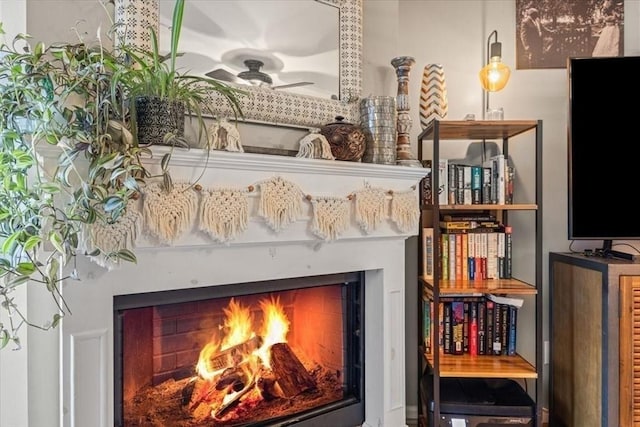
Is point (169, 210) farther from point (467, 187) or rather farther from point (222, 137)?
point (467, 187)

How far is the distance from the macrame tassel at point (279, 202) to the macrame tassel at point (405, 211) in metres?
0.46

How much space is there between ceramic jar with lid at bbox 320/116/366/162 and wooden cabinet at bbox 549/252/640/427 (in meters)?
1.13

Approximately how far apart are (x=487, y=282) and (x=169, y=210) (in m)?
1.49

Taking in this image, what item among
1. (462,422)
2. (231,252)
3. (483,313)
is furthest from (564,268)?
(231,252)

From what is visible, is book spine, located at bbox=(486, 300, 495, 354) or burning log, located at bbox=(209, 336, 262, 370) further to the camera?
book spine, located at bbox=(486, 300, 495, 354)

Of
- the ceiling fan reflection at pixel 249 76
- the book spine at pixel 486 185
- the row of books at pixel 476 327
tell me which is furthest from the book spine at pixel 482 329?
the ceiling fan reflection at pixel 249 76

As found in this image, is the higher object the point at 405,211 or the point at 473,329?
the point at 405,211

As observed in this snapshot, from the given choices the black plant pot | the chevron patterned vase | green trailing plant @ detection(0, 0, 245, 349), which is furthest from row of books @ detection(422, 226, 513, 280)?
green trailing plant @ detection(0, 0, 245, 349)

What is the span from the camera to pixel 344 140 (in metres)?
1.74

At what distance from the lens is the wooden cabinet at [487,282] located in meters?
1.93

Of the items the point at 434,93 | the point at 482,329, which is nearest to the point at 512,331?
the point at 482,329

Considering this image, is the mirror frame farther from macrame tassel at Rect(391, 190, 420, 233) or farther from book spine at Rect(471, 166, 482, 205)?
book spine at Rect(471, 166, 482, 205)

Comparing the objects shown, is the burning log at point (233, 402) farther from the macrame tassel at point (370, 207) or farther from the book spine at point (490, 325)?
the book spine at point (490, 325)

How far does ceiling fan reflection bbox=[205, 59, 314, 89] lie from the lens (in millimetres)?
1644
